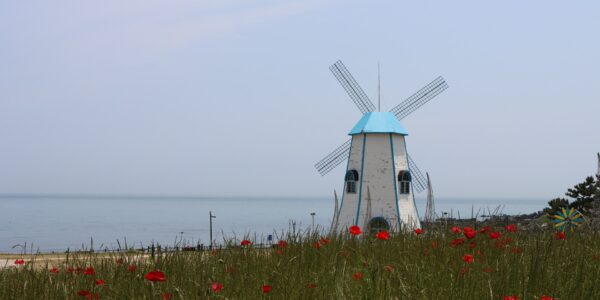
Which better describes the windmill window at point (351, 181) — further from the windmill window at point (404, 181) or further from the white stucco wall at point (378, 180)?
the windmill window at point (404, 181)

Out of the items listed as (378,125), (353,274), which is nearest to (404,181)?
(378,125)

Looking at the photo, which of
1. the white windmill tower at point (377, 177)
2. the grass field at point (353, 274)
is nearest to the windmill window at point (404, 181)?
the white windmill tower at point (377, 177)

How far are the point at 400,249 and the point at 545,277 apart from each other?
8.25 feet

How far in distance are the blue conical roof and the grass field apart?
16.9m

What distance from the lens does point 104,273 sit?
8.45 meters

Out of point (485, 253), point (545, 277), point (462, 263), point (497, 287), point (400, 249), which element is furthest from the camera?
point (400, 249)

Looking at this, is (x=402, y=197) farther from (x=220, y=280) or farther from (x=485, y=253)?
(x=220, y=280)

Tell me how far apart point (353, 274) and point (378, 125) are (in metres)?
19.9

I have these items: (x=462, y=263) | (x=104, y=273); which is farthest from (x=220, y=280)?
(x=462, y=263)

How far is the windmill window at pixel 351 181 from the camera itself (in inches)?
1067

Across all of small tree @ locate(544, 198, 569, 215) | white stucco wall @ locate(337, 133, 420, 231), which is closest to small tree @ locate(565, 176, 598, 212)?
small tree @ locate(544, 198, 569, 215)

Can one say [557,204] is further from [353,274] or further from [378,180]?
[353,274]

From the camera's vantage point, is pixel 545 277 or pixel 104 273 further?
pixel 104 273

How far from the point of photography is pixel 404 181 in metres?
27.1
